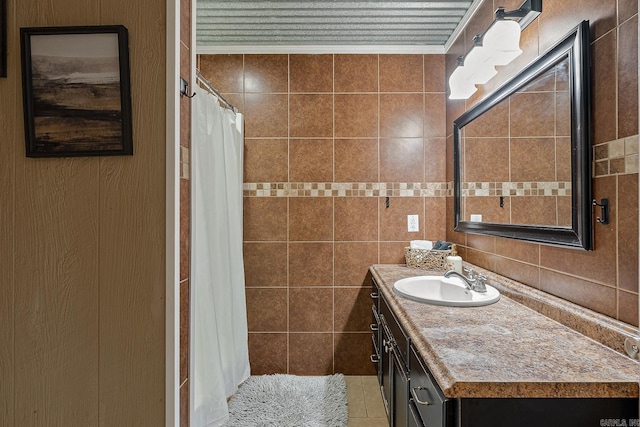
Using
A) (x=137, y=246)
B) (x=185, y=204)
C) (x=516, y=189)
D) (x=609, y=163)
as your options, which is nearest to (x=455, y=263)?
(x=516, y=189)

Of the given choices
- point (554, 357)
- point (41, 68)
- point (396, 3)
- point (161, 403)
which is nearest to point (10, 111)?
point (41, 68)

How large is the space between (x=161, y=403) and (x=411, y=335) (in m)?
0.78

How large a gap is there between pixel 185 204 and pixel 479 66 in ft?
5.26

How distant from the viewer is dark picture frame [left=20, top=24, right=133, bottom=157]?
90 cm

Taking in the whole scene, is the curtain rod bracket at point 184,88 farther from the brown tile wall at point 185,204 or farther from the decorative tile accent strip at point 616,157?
the decorative tile accent strip at point 616,157

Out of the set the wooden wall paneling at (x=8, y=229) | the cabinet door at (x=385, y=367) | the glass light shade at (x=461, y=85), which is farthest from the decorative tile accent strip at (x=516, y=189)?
the wooden wall paneling at (x=8, y=229)

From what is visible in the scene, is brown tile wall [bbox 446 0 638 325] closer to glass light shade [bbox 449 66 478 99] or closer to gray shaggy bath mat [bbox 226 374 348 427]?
glass light shade [bbox 449 66 478 99]

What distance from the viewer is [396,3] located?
199 centimetres

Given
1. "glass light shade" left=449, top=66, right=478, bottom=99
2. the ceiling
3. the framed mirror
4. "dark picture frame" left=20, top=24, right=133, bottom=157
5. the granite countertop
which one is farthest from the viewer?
the ceiling

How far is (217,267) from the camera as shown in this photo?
1.78 metres

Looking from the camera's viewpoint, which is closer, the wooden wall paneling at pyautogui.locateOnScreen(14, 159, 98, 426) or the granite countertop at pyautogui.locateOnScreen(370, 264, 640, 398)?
the granite countertop at pyautogui.locateOnScreen(370, 264, 640, 398)

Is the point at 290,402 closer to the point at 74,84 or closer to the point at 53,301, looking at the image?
the point at 53,301

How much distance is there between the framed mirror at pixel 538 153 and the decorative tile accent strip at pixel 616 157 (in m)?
0.03

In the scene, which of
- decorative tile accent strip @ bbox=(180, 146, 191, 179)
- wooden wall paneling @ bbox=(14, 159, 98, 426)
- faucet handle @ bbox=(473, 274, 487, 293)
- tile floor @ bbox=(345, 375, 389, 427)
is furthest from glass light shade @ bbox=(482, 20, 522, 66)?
tile floor @ bbox=(345, 375, 389, 427)
